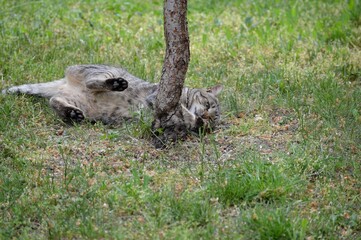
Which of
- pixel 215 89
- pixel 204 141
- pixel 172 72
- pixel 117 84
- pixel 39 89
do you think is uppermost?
pixel 172 72

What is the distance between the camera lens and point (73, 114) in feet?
20.9

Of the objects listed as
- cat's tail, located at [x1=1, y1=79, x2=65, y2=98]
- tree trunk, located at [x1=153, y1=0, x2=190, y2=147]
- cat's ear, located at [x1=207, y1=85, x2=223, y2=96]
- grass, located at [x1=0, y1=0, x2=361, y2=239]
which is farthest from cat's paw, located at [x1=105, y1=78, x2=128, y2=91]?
cat's ear, located at [x1=207, y1=85, x2=223, y2=96]

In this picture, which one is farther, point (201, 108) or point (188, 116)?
point (201, 108)

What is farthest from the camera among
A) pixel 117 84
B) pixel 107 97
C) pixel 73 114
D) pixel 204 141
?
pixel 107 97

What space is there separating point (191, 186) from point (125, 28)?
15.7 feet

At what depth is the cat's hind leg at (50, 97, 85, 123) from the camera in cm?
636

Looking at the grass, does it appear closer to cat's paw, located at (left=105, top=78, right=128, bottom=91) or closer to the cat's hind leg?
the cat's hind leg

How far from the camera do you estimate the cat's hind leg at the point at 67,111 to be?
6363 millimetres

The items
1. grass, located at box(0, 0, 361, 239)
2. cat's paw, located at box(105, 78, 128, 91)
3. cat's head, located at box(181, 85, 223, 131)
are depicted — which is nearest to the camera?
grass, located at box(0, 0, 361, 239)

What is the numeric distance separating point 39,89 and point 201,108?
164cm

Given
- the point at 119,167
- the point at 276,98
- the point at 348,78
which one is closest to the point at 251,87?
the point at 276,98

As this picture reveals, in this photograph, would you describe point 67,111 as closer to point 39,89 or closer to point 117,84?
point 117,84

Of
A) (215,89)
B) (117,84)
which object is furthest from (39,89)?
(215,89)

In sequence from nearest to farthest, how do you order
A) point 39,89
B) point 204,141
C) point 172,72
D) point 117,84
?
1. point 172,72
2. point 204,141
3. point 117,84
4. point 39,89
